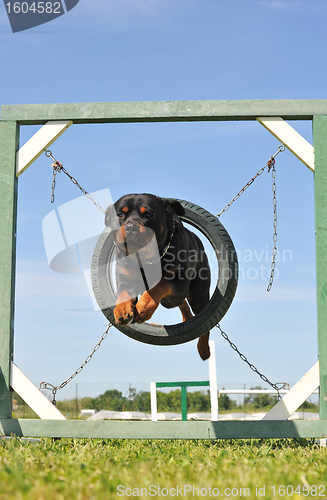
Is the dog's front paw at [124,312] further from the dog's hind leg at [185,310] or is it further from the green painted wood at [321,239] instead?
the green painted wood at [321,239]

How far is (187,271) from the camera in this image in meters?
3.98

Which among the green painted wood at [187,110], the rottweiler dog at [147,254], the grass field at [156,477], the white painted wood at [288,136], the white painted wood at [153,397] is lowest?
the white painted wood at [153,397]

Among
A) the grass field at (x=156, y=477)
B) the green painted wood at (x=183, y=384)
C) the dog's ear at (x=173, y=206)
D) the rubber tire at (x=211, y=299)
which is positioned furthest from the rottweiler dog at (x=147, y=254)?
the green painted wood at (x=183, y=384)

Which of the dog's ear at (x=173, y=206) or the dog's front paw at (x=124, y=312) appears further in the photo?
the dog's ear at (x=173, y=206)

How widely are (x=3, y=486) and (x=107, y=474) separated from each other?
0.50 m

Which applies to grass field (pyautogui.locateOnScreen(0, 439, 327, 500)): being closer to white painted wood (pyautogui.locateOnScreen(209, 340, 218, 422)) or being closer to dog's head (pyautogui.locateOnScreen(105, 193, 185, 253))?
dog's head (pyautogui.locateOnScreen(105, 193, 185, 253))

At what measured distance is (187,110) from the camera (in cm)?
432

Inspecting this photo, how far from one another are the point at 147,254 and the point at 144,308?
42cm

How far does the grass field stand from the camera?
2.03 m

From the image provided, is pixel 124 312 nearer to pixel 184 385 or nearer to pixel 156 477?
pixel 156 477

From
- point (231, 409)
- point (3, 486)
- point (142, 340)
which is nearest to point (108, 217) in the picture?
point (142, 340)

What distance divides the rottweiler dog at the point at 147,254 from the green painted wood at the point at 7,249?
1.05 metres

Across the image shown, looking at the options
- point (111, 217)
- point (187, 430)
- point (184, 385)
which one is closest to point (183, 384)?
point (184, 385)

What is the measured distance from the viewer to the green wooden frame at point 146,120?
3914 mm
